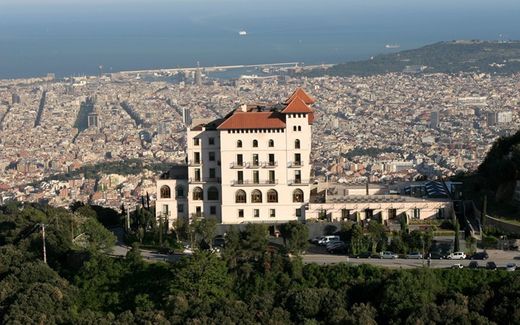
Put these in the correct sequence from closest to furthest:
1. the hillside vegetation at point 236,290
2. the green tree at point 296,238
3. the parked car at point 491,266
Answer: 1. the hillside vegetation at point 236,290
2. the parked car at point 491,266
3. the green tree at point 296,238

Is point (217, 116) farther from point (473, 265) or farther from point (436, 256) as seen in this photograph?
point (473, 265)

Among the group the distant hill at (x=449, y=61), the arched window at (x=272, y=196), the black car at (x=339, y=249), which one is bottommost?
the black car at (x=339, y=249)

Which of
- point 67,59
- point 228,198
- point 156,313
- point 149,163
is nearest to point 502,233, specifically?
point 228,198

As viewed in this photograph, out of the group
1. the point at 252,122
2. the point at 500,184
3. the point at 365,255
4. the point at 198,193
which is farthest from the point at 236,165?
the point at 500,184

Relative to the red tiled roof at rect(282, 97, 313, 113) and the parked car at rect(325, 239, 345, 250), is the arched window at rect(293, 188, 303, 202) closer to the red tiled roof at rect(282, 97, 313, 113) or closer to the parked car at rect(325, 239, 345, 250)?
the red tiled roof at rect(282, 97, 313, 113)

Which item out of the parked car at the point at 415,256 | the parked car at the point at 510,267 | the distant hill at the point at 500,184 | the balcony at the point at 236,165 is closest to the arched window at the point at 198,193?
the balcony at the point at 236,165

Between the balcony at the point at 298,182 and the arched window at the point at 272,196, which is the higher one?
the balcony at the point at 298,182

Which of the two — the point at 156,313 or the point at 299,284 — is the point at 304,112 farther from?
the point at 156,313

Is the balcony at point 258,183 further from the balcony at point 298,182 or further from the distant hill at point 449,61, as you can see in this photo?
the distant hill at point 449,61
